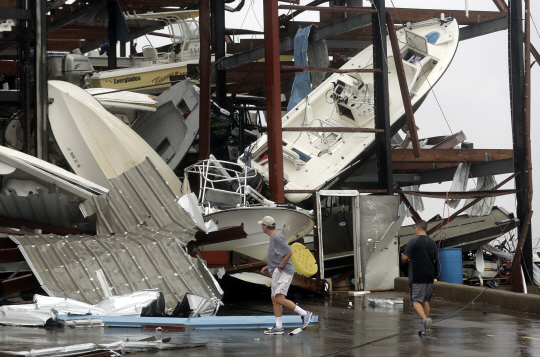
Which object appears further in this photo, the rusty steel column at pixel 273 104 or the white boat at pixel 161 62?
the white boat at pixel 161 62

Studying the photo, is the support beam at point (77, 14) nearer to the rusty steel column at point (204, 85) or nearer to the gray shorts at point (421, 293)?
the rusty steel column at point (204, 85)

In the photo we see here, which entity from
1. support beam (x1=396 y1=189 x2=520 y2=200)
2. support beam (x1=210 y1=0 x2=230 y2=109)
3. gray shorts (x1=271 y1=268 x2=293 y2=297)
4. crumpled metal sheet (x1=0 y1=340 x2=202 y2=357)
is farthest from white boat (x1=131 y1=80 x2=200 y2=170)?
crumpled metal sheet (x1=0 y1=340 x2=202 y2=357)

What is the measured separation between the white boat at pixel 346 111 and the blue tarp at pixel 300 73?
21 centimetres

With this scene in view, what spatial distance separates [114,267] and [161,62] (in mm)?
17116

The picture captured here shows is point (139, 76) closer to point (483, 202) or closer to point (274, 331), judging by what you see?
point (483, 202)

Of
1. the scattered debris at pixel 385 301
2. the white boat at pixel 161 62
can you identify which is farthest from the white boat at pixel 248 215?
the white boat at pixel 161 62

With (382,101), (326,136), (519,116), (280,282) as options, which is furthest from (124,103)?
(280,282)

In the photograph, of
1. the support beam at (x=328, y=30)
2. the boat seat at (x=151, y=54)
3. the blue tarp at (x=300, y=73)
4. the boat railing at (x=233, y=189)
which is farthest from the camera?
the boat seat at (x=151, y=54)

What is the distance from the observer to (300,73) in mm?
19359

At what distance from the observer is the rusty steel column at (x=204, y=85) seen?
59.9 ft

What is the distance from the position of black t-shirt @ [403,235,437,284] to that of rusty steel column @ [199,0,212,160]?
9.25 meters

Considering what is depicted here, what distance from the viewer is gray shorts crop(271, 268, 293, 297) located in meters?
8.93

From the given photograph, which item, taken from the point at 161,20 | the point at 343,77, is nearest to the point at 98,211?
the point at 343,77

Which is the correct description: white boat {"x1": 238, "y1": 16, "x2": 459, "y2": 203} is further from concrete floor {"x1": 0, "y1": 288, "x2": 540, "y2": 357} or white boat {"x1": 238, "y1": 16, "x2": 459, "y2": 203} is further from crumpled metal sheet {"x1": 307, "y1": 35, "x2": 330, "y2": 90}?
concrete floor {"x1": 0, "y1": 288, "x2": 540, "y2": 357}
